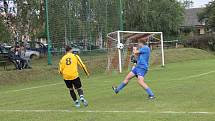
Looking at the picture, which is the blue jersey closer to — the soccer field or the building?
the soccer field

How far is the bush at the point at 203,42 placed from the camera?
5659 centimetres

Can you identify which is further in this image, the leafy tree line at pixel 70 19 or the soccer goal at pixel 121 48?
the leafy tree line at pixel 70 19

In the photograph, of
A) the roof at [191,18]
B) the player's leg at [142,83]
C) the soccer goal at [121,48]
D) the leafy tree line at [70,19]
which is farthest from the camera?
→ the roof at [191,18]

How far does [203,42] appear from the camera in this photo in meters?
57.3

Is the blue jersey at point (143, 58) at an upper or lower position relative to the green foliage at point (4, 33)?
lower

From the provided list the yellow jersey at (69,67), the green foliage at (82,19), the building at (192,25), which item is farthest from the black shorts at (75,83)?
the building at (192,25)

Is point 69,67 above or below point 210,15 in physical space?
below

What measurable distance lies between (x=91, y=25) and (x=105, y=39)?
1393 millimetres

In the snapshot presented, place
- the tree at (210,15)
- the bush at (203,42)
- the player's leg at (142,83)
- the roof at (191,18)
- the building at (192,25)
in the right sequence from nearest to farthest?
the player's leg at (142,83), the bush at (203,42), the tree at (210,15), the building at (192,25), the roof at (191,18)

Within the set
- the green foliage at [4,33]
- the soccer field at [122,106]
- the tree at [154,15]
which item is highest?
the tree at [154,15]

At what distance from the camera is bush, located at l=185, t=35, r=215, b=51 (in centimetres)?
5659

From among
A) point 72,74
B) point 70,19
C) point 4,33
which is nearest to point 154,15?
point 70,19

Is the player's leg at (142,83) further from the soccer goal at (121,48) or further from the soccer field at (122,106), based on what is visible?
the soccer goal at (121,48)

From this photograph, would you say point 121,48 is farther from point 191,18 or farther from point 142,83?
point 191,18
